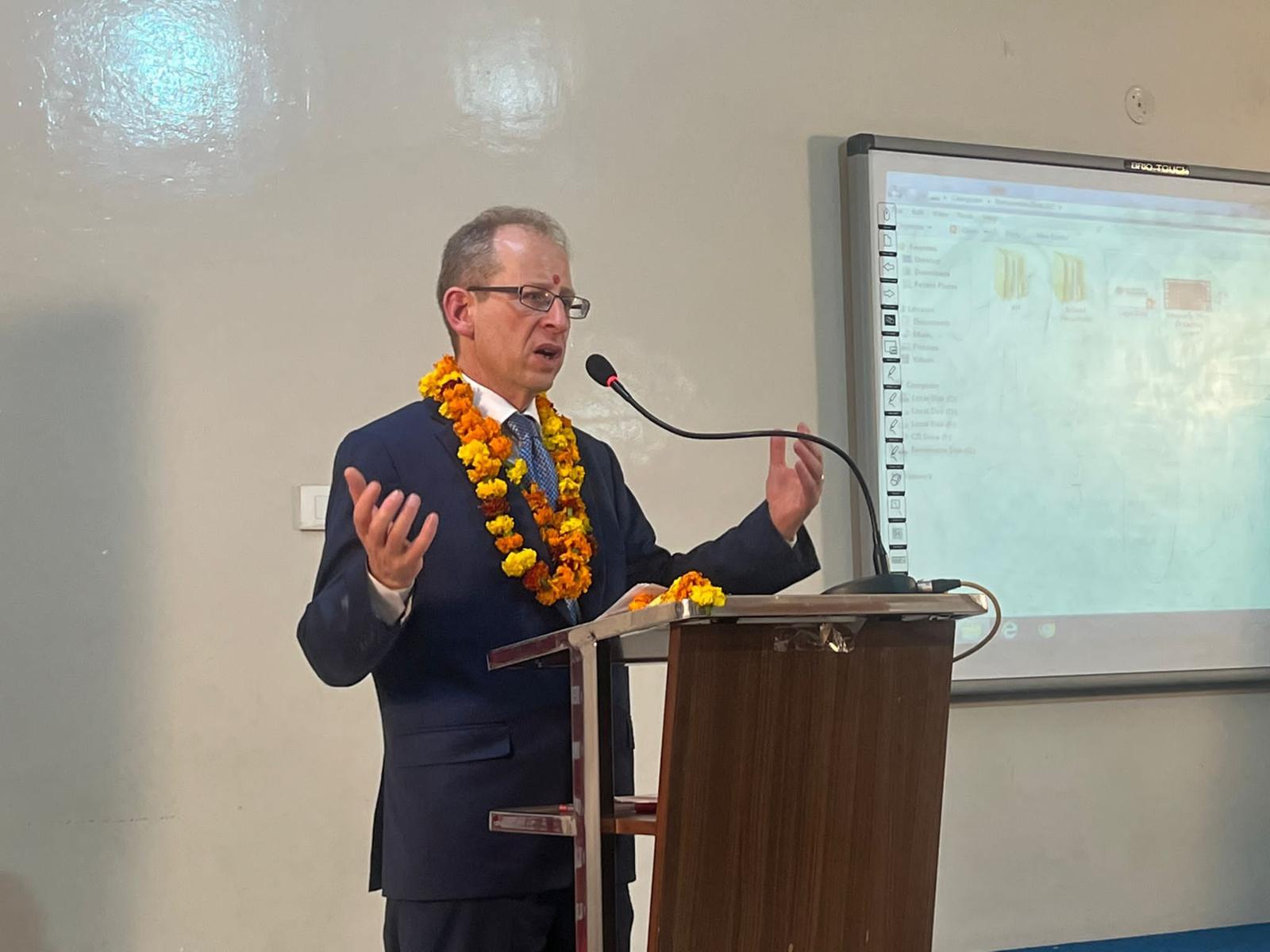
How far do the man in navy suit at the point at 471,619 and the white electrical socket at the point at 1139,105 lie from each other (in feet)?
7.67

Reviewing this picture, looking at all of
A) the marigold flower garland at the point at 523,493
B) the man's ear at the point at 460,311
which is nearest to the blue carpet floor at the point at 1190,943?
the marigold flower garland at the point at 523,493

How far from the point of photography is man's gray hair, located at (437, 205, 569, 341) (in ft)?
6.80

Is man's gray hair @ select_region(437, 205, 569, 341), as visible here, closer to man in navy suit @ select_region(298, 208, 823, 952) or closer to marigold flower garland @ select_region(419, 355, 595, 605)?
man in navy suit @ select_region(298, 208, 823, 952)

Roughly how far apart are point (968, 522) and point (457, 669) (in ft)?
6.56

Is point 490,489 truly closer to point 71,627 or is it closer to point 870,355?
point 71,627

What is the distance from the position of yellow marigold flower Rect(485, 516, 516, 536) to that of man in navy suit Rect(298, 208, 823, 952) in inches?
0.8

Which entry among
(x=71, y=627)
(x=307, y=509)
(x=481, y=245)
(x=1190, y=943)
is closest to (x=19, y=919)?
(x=71, y=627)

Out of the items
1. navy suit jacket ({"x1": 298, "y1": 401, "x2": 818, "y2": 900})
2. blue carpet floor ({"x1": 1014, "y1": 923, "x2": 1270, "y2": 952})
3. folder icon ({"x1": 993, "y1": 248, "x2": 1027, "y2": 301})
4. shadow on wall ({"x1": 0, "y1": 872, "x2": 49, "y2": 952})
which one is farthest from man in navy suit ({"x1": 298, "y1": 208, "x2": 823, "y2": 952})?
blue carpet floor ({"x1": 1014, "y1": 923, "x2": 1270, "y2": 952})

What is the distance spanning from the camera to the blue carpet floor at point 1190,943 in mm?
3379

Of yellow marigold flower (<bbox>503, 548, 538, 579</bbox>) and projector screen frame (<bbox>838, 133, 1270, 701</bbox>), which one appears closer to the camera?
yellow marigold flower (<bbox>503, 548, 538, 579</bbox>)

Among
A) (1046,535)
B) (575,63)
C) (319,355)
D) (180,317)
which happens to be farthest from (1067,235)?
(180,317)

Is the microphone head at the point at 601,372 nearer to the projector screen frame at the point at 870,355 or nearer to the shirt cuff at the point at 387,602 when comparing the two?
the shirt cuff at the point at 387,602

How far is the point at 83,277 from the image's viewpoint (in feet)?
9.61

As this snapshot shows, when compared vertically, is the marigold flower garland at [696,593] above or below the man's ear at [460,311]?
below
